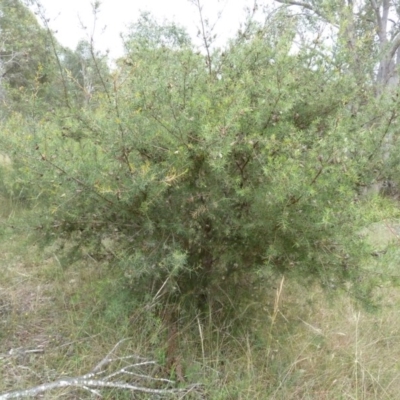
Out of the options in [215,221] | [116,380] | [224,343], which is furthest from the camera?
[224,343]

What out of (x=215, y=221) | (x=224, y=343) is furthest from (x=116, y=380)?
(x=215, y=221)

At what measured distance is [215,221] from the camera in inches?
85.9

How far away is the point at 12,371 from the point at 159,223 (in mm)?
1086

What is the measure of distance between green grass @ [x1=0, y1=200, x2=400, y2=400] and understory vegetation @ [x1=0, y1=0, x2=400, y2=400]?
0.01m

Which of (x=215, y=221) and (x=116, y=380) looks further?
(x=215, y=221)

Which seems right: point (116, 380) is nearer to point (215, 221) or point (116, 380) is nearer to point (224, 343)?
point (224, 343)

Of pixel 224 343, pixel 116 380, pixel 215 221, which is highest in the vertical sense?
pixel 215 221

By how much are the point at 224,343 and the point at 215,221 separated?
2.59 feet

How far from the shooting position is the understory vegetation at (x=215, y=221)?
188 cm

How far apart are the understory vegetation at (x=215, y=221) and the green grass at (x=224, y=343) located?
0.01 m

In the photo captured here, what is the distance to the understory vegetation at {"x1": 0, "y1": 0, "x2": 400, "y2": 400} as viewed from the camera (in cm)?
188

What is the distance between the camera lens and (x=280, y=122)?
206 centimetres

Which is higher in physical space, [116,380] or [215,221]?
[215,221]

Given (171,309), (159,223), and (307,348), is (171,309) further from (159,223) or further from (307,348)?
(307,348)
